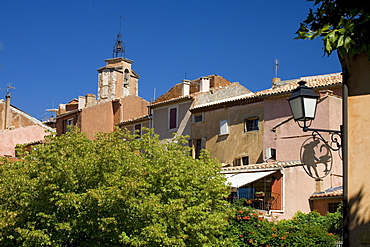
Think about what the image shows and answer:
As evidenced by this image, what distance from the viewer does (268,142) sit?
37.8 meters

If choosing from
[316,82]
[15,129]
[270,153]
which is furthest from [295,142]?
[15,129]

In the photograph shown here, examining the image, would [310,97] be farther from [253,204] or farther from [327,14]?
[253,204]

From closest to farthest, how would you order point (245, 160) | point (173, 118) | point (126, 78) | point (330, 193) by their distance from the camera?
1. point (330, 193)
2. point (245, 160)
3. point (173, 118)
4. point (126, 78)

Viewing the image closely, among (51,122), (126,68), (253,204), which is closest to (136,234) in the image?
(253,204)

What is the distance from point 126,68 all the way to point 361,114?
5560 cm

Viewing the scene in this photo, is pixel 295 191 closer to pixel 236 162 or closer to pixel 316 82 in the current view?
pixel 316 82

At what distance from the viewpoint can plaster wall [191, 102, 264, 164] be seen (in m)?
39.0

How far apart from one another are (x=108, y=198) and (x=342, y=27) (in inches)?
561

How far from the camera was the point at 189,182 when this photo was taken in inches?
934

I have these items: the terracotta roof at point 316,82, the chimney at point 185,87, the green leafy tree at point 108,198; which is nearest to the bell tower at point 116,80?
the chimney at point 185,87

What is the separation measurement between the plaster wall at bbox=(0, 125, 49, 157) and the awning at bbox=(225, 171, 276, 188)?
31.2 m

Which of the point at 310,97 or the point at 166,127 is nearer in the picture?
the point at 310,97

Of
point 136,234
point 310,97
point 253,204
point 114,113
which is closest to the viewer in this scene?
point 310,97

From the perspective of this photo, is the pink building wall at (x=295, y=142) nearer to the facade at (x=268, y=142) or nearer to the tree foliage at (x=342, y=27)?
the facade at (x=268, y=142)
